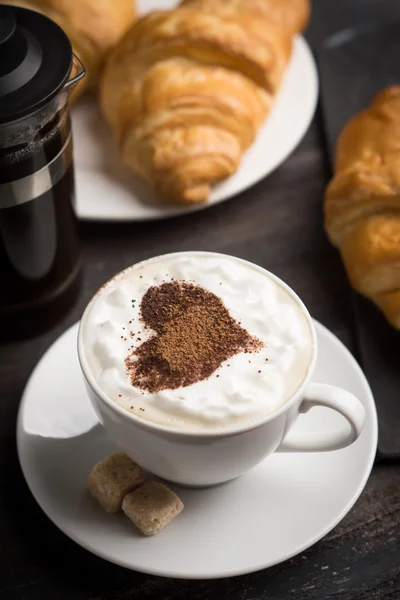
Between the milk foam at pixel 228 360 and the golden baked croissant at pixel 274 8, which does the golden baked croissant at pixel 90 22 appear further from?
the milk foam at pixel 228 360

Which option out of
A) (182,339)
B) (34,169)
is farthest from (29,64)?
(182,339)

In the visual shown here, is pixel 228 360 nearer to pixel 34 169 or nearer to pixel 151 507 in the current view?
pixel 151 507

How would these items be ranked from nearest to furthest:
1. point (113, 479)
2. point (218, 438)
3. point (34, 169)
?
point (218, 438) → point (113, 479) → point (34, 169)

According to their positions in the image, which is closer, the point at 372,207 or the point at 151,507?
the point at 151,507

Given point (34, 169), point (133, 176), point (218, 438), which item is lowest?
point (133, 176)

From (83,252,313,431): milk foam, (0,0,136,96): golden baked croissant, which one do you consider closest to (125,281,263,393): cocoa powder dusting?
(83,252,313,431): milk foam

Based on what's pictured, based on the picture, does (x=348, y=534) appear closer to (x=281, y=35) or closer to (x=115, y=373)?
(x=115, y=373)

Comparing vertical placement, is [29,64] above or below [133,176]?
above

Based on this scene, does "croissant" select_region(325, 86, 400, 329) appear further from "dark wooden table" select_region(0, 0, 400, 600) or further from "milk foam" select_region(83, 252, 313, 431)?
"milk foam" select_region(83, 252, 313, 431)

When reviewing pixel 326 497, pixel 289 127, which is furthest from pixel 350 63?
pixel 326 497
